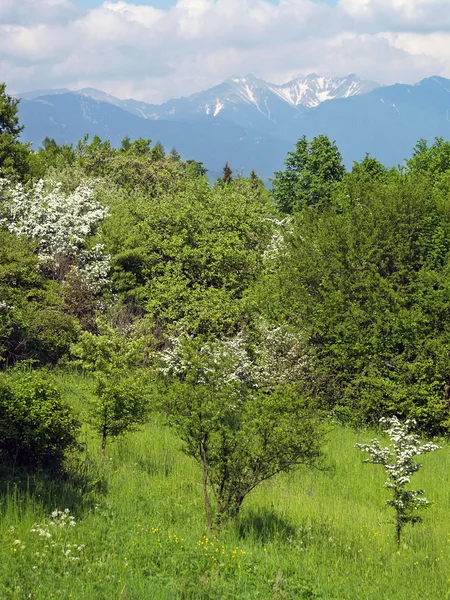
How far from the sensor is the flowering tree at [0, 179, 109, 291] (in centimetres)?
2584

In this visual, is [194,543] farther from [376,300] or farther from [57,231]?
[57,231]

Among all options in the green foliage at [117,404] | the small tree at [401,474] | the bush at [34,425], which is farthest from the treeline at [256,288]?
the small tree at [401,474]

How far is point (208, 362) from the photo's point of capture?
11.6 meters

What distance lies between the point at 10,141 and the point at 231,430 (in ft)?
104

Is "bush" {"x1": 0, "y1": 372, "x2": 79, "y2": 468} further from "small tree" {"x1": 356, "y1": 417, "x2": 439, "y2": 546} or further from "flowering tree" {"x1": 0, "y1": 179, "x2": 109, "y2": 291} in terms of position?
"flowering tree" {"x1": 0, "y1": 179, "x2": 109, "y2": 291}

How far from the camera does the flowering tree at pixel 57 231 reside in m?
25.8

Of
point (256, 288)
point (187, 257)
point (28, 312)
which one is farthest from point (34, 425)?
point (187, 257)

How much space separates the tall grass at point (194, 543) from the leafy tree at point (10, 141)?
87.3 feet

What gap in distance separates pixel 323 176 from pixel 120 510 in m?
40.1

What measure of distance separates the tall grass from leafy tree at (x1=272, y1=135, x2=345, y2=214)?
34.6m

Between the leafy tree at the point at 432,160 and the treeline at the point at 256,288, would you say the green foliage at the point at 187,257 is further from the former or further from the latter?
the leafy tree at the point at 432,160

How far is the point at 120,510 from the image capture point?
450 inches

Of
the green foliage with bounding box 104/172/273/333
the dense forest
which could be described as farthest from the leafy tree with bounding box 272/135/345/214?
the green foliage with bounding box 104/172/273/333

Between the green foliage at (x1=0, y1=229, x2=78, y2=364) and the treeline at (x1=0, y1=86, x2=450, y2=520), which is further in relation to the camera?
the treeline at (x1=0, y1=86, x2=450, y2=520)
